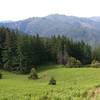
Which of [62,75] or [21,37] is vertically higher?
[21,37]

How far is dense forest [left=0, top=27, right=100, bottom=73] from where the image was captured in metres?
99.8

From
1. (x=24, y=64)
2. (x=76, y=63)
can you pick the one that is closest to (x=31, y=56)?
(x=24, y=64)

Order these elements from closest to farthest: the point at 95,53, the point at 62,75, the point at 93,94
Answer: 1. the point at 93,94
2. the point at 62,75
3. the point at 95,53

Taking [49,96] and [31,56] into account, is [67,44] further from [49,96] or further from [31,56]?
[49,96]

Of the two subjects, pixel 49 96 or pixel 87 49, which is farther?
pixel 87 49

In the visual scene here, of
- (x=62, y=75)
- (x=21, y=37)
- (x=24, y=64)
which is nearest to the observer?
(x=62, y=75)

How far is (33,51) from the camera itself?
108 meters

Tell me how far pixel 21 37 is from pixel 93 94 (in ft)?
268

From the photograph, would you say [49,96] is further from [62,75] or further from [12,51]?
[12,51]

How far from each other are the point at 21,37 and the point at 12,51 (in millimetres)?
6723

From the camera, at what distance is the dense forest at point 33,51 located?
99750 mm

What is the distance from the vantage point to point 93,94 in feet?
89.8

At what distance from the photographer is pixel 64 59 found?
110938 mm

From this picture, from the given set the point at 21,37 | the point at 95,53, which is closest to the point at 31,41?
the point at 21,37
